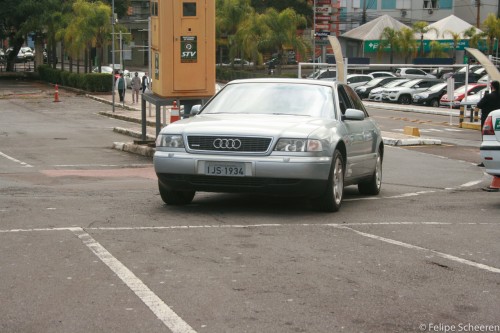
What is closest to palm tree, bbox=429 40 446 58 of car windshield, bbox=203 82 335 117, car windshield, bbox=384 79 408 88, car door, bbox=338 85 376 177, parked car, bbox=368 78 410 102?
parked car, bbox=368 78 410 102

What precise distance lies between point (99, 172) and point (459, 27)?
5833 centimetres

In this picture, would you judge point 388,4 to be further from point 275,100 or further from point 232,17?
point 275,100

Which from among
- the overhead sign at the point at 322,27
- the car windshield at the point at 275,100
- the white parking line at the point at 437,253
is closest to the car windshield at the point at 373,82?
the overhead sign at the point at 322,27

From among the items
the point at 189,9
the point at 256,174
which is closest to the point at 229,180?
the point at 256,174

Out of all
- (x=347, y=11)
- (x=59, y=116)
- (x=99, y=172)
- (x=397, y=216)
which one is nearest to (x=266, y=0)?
(x=347, y=11)

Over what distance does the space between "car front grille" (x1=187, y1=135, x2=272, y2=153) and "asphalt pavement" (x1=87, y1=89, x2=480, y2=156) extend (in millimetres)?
9754

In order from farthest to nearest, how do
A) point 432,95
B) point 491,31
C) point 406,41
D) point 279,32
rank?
point 406,41 → point 491,31 → point 279,32 → point 432,95

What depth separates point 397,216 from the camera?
10102 millimetres

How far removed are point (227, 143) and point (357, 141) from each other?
2.34 metres

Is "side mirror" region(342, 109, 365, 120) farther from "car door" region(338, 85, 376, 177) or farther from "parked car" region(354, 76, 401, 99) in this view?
"parked car" region(354, 76, 401, 99)

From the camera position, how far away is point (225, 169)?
9.55 meters

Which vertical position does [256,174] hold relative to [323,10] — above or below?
below

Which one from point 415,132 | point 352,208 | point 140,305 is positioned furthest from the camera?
point 415,132

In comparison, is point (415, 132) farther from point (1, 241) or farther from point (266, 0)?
point (266, 0)
